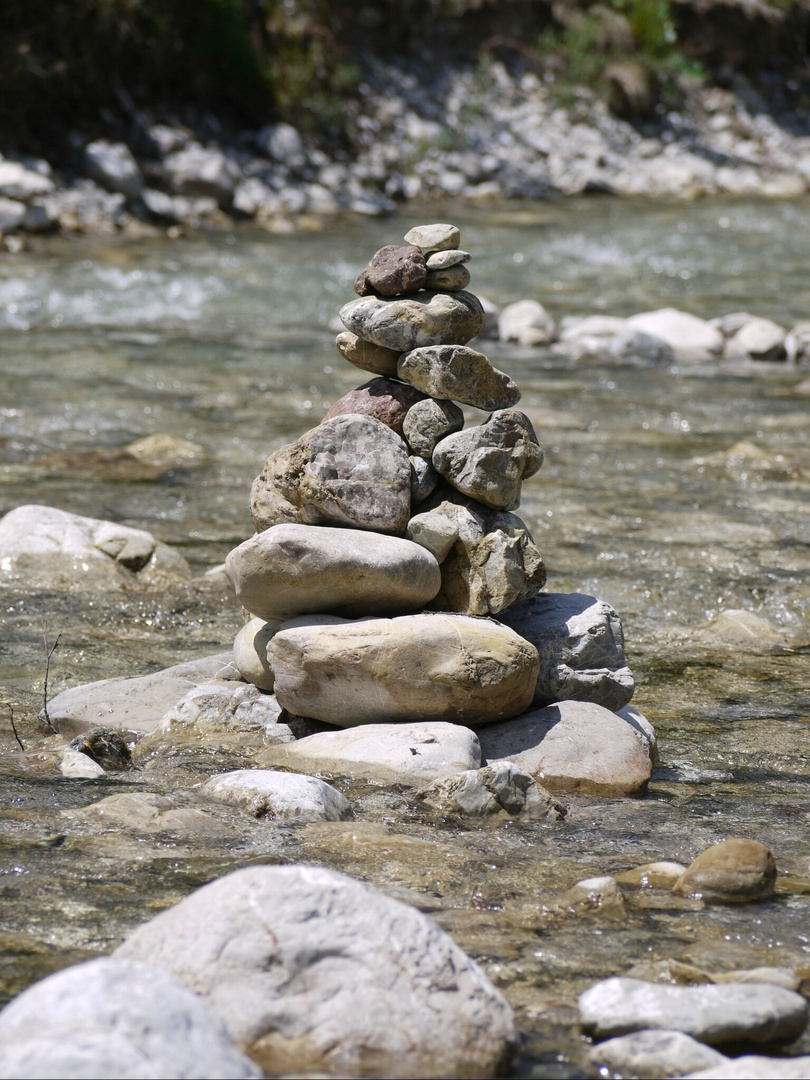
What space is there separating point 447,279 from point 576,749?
174 cm

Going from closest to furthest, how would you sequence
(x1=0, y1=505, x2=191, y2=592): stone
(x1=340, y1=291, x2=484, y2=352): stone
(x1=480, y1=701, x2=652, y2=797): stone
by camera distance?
(x1=480, y1=701, x2=652, y2=797): stone
(x1=340, y1=291, x2=484, y2=352): stone
(x1=0, y1=505, x2=191, y2=592): stone

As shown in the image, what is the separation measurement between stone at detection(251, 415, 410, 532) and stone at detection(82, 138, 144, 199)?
12844 millimetres

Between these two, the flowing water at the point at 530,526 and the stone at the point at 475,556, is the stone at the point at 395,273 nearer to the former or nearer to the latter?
the stone at the point at 475,556

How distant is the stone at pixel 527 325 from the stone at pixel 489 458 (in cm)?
759

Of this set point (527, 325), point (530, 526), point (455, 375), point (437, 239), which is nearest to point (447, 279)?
point (437, 239)

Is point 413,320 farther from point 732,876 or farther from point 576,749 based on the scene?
point 732,876

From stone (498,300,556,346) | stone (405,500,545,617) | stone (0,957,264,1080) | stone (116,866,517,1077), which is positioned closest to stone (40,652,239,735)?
stone (405,500,545,617)

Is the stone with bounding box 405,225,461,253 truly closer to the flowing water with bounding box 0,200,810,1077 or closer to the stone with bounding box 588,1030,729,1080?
the flowing water with bounding box 0,200,810,1077

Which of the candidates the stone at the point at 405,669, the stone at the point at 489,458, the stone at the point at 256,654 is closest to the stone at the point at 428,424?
the stone at the point at 489,458

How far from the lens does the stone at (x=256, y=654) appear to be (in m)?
4.30

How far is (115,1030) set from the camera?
1968mm

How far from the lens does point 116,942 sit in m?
2.64

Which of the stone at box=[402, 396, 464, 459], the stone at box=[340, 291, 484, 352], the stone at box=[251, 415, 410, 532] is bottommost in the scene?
the stone at box=[251, 415, 410, 532]

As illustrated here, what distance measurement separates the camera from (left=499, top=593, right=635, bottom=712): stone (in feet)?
14.0
